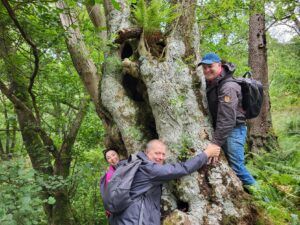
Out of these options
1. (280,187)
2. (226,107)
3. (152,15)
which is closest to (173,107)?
(226,107)

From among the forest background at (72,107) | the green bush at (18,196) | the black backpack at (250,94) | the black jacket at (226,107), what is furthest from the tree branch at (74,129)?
the black backpack at (250,94)

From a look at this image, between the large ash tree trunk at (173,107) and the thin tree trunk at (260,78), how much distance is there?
3642 mm

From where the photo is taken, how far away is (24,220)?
4172 mm

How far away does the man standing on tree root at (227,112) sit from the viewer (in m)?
4.37

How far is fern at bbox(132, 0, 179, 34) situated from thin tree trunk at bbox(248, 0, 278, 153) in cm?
361

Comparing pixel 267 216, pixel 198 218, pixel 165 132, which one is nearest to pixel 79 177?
pixel 165 132

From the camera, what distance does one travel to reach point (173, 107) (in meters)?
4.71

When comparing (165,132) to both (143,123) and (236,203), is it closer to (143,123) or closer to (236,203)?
(143,123)

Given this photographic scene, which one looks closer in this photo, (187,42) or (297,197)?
(297,197)

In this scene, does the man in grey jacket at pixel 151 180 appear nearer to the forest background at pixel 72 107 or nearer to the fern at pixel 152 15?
the forest background at pixel 72 107

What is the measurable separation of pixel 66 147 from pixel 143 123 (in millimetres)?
4122

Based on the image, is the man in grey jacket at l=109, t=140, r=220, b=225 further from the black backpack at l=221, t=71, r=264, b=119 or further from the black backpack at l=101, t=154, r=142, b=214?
the black backpack at l=221, t=71, r=264, b=119

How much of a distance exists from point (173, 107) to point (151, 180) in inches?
44.8

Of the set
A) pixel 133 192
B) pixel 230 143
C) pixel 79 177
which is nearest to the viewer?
pixel 133 192
